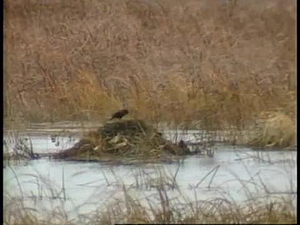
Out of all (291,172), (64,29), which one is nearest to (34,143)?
(64,29)

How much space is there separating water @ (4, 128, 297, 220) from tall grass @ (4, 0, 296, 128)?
11 cm

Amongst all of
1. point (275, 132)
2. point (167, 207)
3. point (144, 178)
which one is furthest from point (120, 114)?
point (275, 132)

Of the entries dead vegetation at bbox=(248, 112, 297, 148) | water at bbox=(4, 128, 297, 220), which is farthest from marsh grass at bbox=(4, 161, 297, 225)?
dead vegetation at bbox=(248, 112, 297, 148)

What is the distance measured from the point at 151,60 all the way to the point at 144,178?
358 millimetres

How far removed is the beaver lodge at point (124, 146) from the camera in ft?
4.94

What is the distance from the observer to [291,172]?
4.91 feet

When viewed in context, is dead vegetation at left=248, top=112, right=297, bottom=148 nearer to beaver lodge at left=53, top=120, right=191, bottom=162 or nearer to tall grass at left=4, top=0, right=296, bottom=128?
tall grass at left=4, top=0, right=296, bottom=128

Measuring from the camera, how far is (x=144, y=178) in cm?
150

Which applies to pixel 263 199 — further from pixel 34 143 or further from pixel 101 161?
pixel 34 143

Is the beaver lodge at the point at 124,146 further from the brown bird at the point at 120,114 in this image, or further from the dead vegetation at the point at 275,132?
the dead vegetation at the point at 275,132

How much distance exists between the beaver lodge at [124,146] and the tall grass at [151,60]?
5 cm

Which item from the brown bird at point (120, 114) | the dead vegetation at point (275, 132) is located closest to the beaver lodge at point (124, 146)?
the brown bird at point (120, 114)

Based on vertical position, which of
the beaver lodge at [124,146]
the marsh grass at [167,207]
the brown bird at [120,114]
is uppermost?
the brown bird at [120,114]

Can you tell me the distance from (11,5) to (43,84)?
0.26m
